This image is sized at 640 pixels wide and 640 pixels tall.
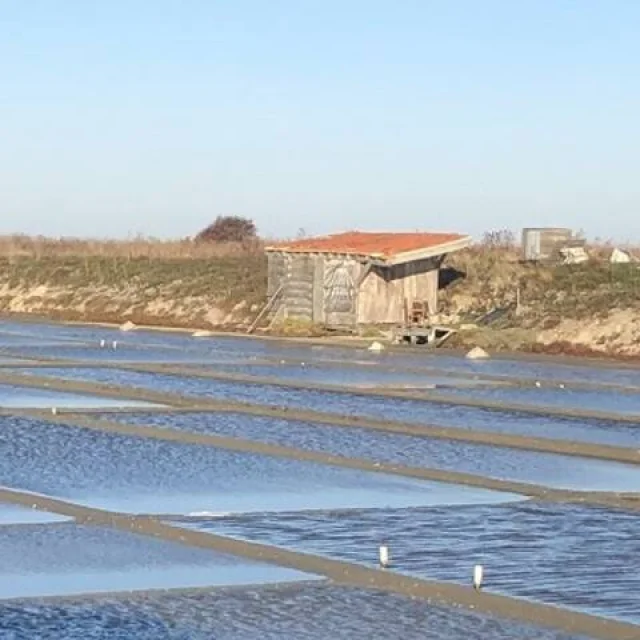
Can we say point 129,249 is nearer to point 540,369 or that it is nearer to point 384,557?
point 540,369

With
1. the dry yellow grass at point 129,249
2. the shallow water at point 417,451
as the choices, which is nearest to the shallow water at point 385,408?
the shallow water at point 417,451

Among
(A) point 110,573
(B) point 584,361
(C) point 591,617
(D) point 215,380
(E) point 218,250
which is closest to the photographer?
(C) point 591,617

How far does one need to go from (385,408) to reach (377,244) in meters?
25.9

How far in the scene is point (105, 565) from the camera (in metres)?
15.3

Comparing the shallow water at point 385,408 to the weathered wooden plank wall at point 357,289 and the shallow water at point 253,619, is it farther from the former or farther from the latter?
the weathered wooden plank wall at point 357,289

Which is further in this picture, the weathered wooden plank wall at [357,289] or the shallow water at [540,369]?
the weathered wooden plank wall at [357,289]

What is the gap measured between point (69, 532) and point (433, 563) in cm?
347

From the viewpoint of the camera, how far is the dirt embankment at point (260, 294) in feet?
171

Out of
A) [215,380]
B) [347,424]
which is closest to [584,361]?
[215,380]

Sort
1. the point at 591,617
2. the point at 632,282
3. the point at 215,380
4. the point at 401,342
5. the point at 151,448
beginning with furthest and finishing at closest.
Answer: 1. the point at 632,282
2. the point at 401,342
3. the point at 215,380
4. the point at 151,448
5. the point at 591,617

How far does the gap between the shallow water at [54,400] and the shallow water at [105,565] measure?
13.7 metres

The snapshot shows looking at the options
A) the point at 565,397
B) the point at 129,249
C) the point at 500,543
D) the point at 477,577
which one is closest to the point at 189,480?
the point at 500,543

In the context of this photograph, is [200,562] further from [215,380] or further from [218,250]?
[218,250]

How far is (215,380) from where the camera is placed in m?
38.0
